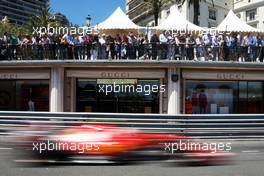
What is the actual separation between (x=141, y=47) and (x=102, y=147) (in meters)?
16.6

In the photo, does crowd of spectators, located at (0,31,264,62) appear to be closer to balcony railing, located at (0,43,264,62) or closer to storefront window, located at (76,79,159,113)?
balcony railing, located at (0,43,264,62)

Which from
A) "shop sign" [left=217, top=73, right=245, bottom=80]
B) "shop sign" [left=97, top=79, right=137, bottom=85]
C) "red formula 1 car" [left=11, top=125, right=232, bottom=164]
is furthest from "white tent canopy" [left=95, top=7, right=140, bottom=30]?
"red formula 1 car" [left=11, top=125, right=232, bottom=164]

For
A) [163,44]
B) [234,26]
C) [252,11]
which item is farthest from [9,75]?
[252,11]

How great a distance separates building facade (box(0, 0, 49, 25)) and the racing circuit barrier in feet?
356

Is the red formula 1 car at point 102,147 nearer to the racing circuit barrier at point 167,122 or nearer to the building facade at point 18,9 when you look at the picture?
the racing circuit barrier at point 167,122

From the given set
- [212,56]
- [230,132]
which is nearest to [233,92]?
[212,56]

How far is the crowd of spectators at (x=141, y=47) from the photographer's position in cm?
2895

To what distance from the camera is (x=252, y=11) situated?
285ft

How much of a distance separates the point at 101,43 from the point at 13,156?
1498 cm

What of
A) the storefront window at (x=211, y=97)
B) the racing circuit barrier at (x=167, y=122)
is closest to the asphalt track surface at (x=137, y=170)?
the racing circuit barrier at (x=167, y=122)

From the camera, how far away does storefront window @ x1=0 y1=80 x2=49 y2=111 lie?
33.9 metres

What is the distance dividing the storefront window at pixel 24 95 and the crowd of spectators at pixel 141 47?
3.95m

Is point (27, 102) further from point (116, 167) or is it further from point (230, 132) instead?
point (116, 167)

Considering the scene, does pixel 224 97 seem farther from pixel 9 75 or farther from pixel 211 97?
pixel 9 75
